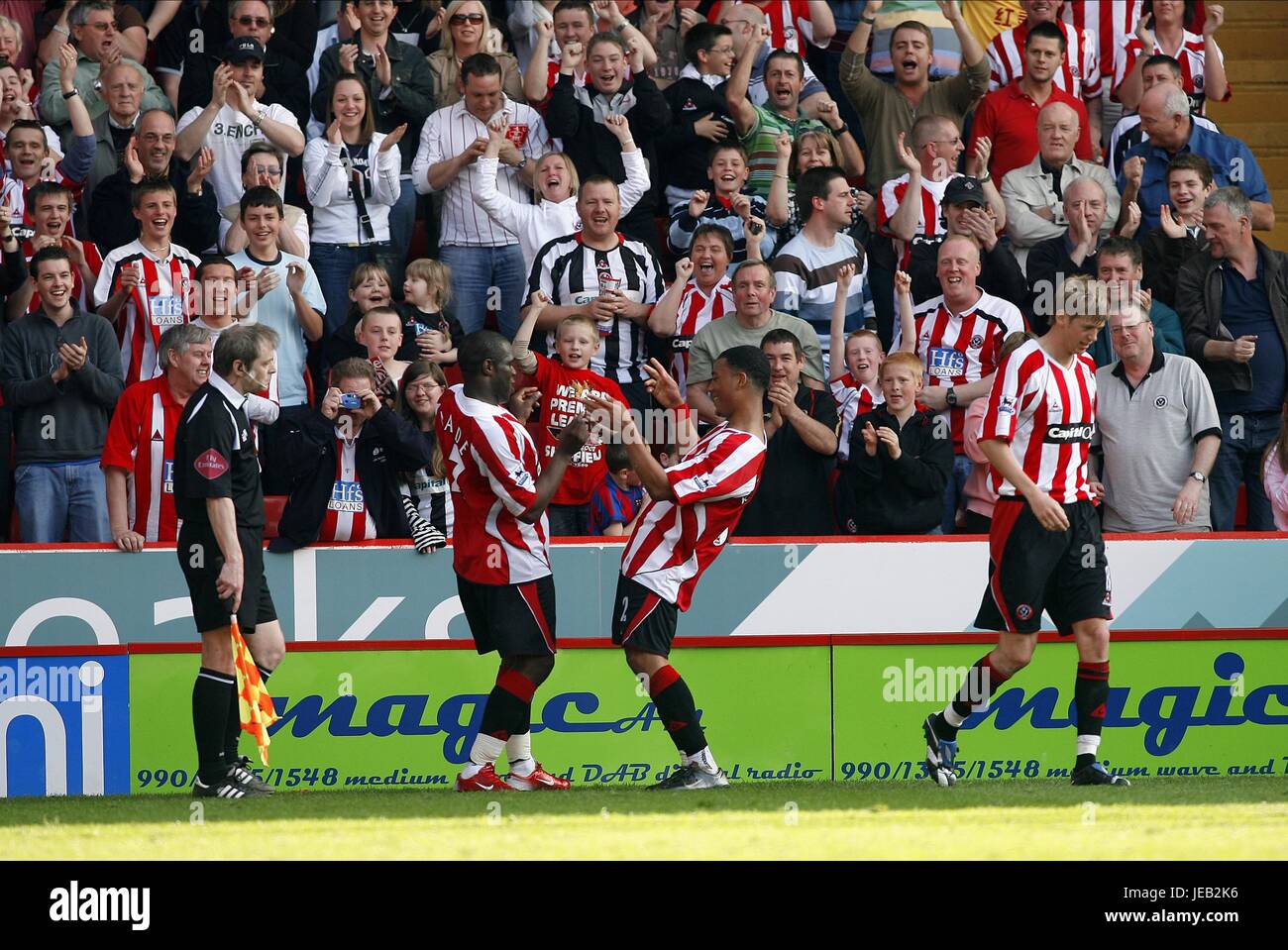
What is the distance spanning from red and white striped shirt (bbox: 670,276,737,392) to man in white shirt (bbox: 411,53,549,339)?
1.07 meters

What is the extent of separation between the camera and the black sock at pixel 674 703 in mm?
7863

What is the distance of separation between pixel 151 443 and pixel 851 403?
3975mm

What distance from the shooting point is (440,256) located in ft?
37.5

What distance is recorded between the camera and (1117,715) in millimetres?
9297

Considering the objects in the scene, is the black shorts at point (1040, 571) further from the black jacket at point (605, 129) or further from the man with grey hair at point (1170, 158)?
the black jacket at point (605, 129)

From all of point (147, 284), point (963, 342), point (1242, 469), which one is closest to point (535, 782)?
point (963, 342)

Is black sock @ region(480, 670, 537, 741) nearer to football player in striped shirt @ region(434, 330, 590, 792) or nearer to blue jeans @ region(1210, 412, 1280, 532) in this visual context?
football player in striped shirt @ region(434, 330, 590, 792)

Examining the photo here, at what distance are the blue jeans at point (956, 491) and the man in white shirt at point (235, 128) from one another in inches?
187

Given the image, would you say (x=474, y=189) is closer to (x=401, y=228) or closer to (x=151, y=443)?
(x=401, y=228)

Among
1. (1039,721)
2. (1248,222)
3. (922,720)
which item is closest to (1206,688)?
(1039,721)

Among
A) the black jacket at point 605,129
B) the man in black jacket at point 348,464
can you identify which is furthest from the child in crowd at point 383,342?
the black jacket at point 605,129

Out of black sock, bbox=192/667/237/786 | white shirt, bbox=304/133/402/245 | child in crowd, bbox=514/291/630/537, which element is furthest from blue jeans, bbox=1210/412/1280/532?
black sock, bbox=192/667/237/786

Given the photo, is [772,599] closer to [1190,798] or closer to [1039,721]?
[1039,721]

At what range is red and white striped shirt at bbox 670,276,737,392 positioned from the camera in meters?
10.8
